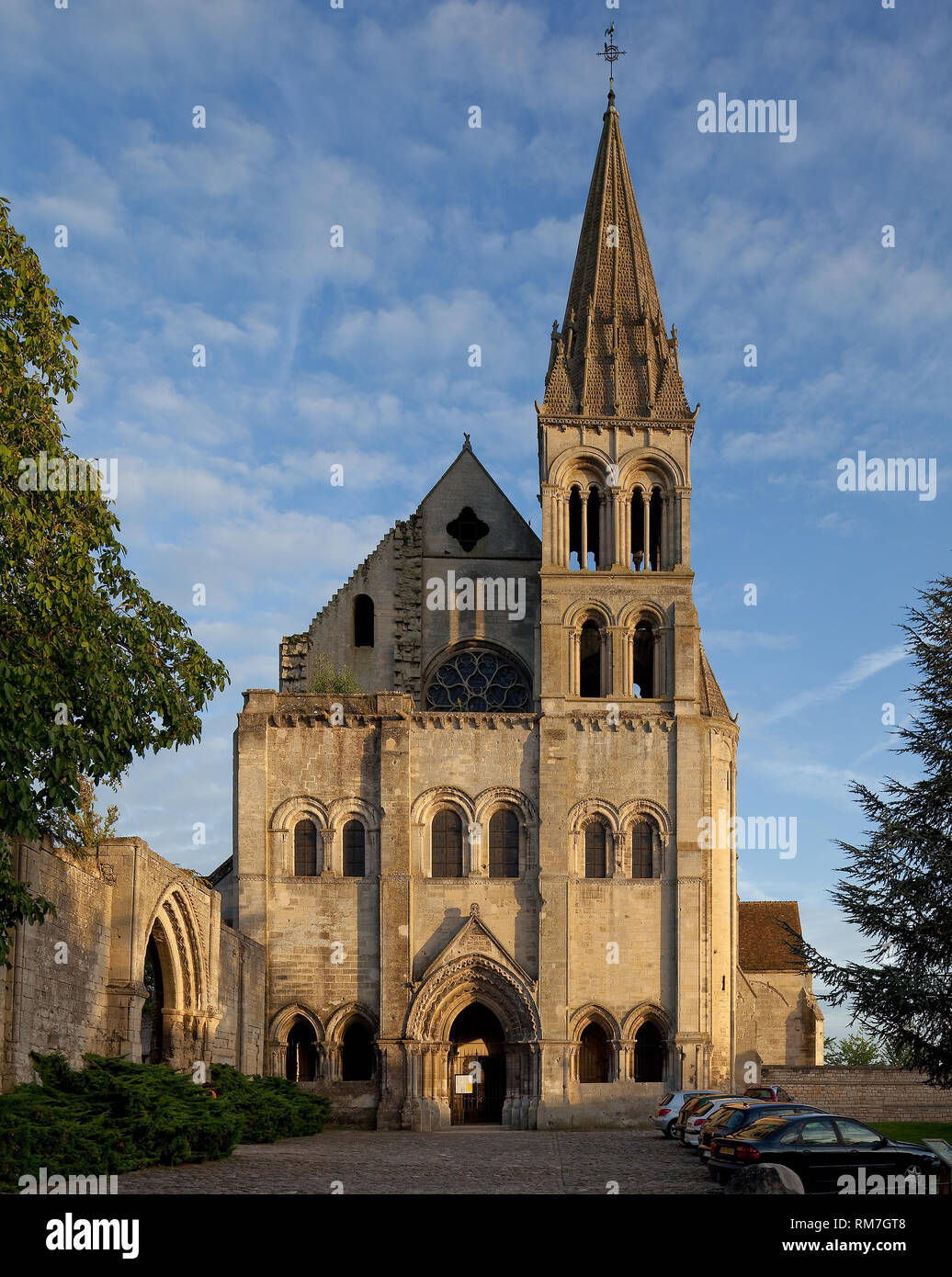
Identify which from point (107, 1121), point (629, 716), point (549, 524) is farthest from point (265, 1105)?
point (549, 524)

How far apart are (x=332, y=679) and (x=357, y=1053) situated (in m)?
10.3

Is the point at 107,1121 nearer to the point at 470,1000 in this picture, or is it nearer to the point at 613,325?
the point at 470,1000

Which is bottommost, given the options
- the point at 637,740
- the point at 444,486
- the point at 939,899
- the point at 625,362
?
the point at 939,899

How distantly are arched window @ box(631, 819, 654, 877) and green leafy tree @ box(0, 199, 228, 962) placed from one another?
2424cm

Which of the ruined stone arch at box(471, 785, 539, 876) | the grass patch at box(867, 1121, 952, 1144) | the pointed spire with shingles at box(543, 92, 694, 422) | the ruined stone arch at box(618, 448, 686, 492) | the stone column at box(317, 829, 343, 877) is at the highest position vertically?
the pointed spire with shingles at box(543, 92, 694, 422)

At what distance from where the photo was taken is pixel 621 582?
43.1 m

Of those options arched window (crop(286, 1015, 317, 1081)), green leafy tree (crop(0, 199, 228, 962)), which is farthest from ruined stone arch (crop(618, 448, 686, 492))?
green leafy tree (crop(0, 199, 228, 962))

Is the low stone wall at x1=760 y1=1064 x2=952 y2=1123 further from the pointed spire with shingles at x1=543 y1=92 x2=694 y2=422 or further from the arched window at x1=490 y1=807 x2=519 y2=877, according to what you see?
the pointed spire with shingles at x1=543 y1=92 x2=694 y2=422

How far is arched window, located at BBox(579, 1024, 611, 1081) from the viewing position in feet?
133

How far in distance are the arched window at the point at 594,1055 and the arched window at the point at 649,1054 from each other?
810mm

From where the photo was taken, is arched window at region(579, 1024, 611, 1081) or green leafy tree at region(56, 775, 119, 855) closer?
green leafy tree at region(56, 775, 119, 855)
